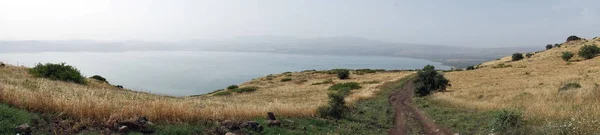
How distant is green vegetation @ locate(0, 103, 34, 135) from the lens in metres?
6.86

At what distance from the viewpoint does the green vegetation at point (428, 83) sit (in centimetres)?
3575

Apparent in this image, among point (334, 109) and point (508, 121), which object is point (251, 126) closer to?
point (334, 109)

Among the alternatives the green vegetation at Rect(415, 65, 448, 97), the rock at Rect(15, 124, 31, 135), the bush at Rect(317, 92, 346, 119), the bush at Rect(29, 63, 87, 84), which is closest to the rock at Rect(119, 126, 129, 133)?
the rock at Rect(15, 124, 31, 135)

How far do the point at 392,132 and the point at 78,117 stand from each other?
10961mm

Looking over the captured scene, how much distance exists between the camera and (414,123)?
56.7 ft

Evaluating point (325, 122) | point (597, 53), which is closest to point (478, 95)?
point (325, 122)

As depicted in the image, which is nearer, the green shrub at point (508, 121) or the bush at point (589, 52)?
the green shrub at point (508, 121)

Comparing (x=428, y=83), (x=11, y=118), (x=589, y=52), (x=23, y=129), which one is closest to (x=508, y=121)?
(x=23, y=129)

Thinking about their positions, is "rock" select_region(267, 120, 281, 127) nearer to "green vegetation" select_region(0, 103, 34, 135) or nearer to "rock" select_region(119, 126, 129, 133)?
"rock" select_region(119, 126, 129, 133)

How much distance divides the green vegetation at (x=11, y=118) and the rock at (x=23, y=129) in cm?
8

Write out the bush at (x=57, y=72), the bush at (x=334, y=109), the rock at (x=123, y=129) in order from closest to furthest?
the rock at (x=123, y=129) < the bush at (x=334, y=109) < the bush at (x=57, y=72)

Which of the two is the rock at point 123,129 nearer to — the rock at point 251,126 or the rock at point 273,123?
the rock at point 251,126

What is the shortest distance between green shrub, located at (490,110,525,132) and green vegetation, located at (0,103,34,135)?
12524mm

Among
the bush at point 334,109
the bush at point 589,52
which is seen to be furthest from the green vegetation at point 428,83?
the bush at point 589,52
